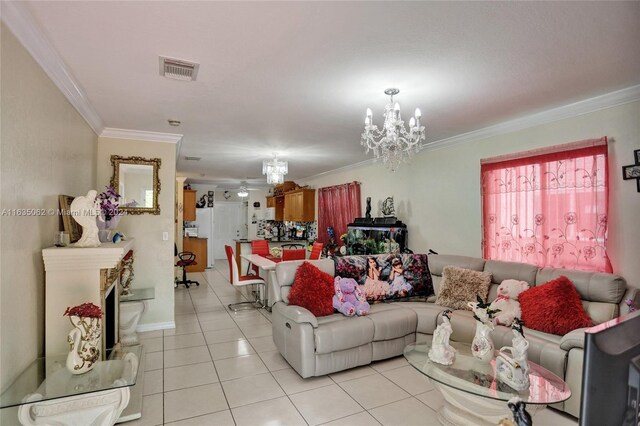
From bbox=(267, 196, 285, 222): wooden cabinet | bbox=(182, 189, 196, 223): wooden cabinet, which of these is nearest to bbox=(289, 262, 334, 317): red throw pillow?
bbox=(182, 189, 196, 223): wooden cabinet

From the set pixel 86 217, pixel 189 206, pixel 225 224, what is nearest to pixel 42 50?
pixel 86 217

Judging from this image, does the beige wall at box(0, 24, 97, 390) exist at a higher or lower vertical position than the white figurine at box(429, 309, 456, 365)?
higher

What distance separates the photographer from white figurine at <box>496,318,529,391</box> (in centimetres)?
193

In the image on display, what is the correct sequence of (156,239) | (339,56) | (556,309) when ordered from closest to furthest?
(339,56), (556,309), (156,239)

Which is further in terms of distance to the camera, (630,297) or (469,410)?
(630,297)

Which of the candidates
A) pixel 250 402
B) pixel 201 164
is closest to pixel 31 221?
pixel 250 402

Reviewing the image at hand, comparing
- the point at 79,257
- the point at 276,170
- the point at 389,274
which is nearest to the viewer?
the point at 79,257

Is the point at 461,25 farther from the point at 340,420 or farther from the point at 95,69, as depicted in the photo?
the point at 340,420

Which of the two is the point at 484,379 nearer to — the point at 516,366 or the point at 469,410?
the point at 516,366

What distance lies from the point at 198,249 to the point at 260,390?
6530 mm

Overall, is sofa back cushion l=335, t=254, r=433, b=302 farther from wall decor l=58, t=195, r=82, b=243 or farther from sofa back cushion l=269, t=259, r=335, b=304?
wall decor l=58, t=195, r=82, b=243

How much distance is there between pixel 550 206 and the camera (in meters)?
3.31

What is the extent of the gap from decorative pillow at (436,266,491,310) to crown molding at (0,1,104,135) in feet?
13.2

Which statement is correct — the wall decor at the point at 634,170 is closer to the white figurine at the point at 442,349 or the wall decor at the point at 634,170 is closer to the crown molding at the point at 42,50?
the white figurine at the point at 442,349
